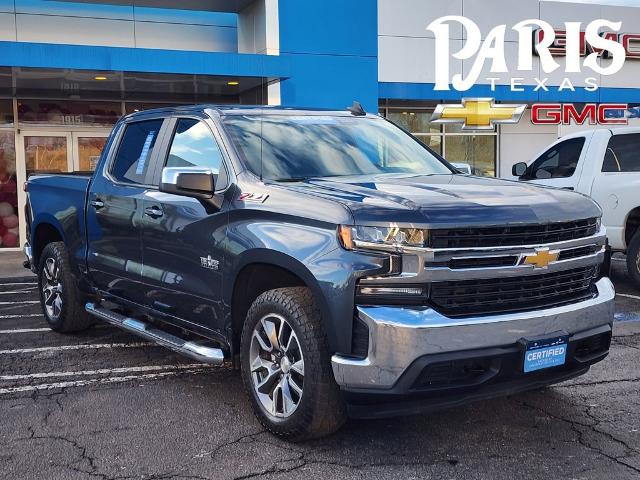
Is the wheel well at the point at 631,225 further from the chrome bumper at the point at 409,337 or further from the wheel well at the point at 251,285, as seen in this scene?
the wheel well at the point at 251,285

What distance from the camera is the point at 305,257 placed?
3.88m

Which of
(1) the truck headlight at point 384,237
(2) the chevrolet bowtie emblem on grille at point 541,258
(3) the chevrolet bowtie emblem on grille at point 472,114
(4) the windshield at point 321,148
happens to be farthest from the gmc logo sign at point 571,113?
(1) the truck headlight at point 384,237

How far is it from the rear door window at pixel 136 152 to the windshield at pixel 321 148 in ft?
3.10

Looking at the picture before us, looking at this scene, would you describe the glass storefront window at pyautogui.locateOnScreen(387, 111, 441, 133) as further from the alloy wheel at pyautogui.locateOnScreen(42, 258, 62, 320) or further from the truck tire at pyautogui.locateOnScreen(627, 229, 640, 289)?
the alloy wheel at pyautogui.locateOnScreen(42, 258, 62, 320)

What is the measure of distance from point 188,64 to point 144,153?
24.4 feet

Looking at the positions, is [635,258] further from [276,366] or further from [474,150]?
[474,150]

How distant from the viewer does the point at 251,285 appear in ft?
14.7

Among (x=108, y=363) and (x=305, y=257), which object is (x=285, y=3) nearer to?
(x=108, y=363)

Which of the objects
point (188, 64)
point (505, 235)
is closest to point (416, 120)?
point (188, 64)

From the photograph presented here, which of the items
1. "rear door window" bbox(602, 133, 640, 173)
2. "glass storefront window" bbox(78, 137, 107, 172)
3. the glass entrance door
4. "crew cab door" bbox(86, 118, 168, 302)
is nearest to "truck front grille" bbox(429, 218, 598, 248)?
"crew cab door" bbox(86, 118, 168, 302)

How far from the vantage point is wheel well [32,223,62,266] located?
23.5 ft

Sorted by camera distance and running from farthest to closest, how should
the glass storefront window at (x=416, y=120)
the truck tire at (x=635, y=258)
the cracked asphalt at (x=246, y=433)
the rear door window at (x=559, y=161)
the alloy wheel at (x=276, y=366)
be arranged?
the glass storefront window at (x=416, y=120), the rear door window at (x=559, y=161), the truck tire at (x=635, y=258), the alloy wheel at (x=276, y=366), the cracked asphalt at (x=246, y=433)

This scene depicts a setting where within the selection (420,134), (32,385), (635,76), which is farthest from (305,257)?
(635,76)

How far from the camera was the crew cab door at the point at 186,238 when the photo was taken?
4.64 m
